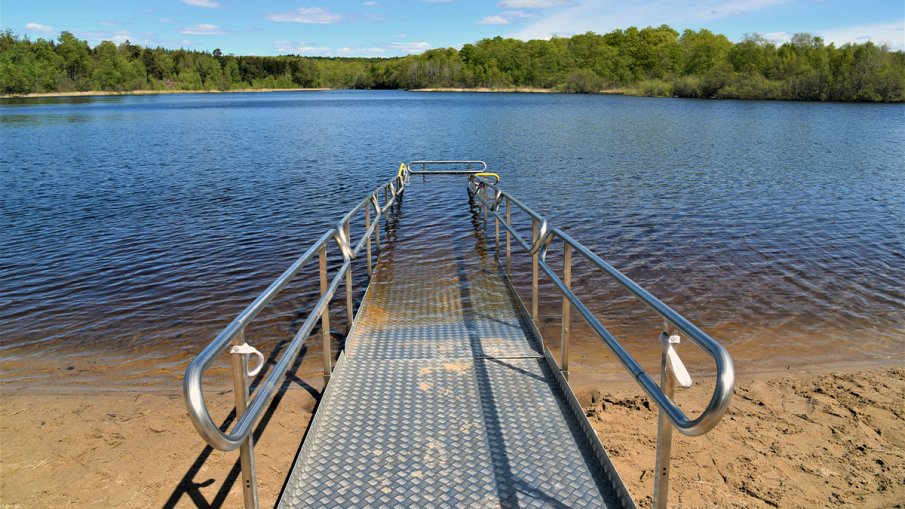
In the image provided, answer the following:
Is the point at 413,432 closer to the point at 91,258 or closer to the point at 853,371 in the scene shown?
the point at 853,371

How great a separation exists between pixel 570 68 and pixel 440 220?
14267 centimetres

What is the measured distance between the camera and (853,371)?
5785 millimetres

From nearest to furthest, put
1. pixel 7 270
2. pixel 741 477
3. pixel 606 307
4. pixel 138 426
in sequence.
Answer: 1. pixel 741 477
2. pixel 138 426
3. pixel 606 307
4. pixel 7 270

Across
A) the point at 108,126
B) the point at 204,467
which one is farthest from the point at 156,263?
the point at 108,126

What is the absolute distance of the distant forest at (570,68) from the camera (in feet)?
246

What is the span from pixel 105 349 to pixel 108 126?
4343 centimetres

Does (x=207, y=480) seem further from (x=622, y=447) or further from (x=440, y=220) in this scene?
(x=440, y=220)

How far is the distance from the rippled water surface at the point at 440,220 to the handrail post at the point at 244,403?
3925 mm

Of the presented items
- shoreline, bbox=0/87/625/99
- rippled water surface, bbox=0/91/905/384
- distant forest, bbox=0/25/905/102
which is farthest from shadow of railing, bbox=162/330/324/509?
shoreline, bbox=0/87/625/99

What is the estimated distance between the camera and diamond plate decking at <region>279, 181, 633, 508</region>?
2.95 meters

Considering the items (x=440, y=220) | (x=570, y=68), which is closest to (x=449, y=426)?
(x=440, y=220)

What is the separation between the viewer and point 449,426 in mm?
3615

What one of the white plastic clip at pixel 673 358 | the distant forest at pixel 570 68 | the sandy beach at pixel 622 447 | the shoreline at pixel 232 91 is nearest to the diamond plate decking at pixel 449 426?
the sandy beach at pixel 622 447

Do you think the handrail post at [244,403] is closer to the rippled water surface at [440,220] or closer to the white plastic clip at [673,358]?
the white plastic clip at [673,358]
